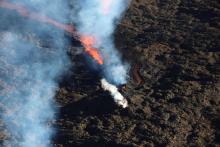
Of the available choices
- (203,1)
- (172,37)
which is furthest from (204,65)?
(203,1)

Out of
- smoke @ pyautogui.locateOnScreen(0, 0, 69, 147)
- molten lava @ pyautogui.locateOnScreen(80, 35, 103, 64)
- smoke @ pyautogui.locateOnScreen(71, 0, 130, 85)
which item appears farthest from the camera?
molten lava @ pyautogui.locateOnScreen(80, 35, 103, 64)

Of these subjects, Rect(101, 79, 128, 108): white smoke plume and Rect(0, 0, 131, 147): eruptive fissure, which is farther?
Rect(0, 0, 131, 147): eruptive fissure

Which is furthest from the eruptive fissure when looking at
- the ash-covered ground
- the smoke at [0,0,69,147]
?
the ash-covered ground

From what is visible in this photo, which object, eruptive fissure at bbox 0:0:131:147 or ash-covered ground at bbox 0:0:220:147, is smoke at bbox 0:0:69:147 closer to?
eruptive fissure at bbox 0:0:131:147

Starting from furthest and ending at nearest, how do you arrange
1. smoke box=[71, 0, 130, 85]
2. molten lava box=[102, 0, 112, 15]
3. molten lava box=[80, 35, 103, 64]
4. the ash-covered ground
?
1. molten lava box=[102, 0, 112, 15]
2. molten lava box=[80, 35, 103, 64]
3. smoke box=[71, 0, 130, 85]
4. the ash-covered ground

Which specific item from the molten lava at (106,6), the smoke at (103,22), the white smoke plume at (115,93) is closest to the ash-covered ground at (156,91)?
the white smoke plume at (115,93)

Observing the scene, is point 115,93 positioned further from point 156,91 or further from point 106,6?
point 106,6

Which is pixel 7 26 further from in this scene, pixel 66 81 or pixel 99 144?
pixel 99 144
